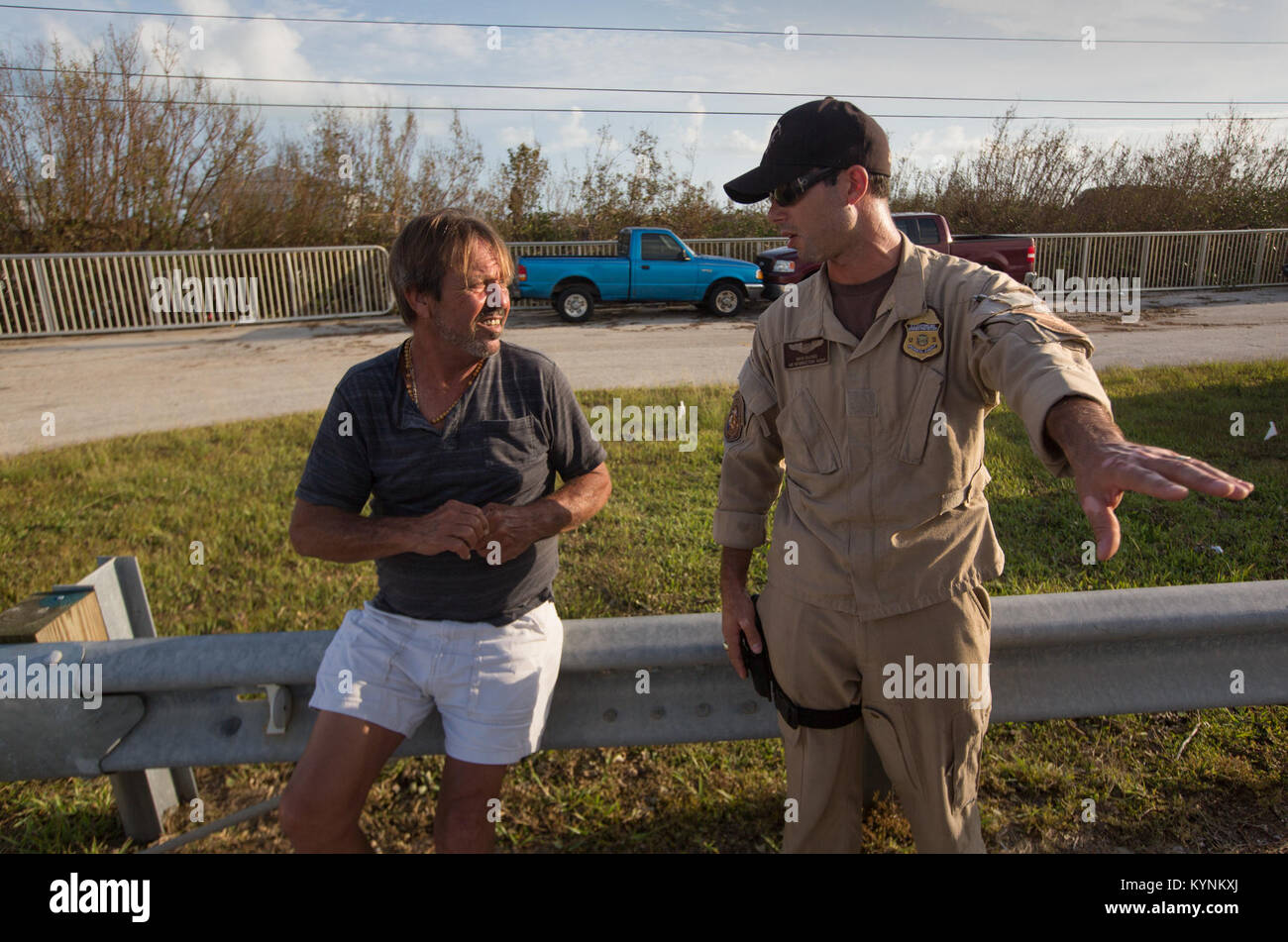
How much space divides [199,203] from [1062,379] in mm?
19495

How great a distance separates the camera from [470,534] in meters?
2.28

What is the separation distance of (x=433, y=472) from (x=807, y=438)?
110cm

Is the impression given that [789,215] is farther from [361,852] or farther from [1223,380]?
[1223,380]

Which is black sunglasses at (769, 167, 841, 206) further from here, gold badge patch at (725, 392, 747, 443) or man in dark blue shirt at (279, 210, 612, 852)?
man in dark blue shirt at (279, 210, 612, 852)

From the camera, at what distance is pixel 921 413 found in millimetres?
1891

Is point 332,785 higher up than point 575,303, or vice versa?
point 575,303

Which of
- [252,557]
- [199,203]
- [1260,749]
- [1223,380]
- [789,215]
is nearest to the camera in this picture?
[789,215]

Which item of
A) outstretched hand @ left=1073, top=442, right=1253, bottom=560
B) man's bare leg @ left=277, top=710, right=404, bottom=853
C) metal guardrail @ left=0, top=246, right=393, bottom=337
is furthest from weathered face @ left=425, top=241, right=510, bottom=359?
metal guardrail @ left=0, top=246, right=393, bottom=337

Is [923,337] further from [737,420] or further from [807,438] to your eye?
[737,420]

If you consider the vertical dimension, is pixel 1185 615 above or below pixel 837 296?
below

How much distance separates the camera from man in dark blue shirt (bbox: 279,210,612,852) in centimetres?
220

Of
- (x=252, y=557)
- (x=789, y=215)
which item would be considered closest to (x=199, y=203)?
(x=252, y=557)

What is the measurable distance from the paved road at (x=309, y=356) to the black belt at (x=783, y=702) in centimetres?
673

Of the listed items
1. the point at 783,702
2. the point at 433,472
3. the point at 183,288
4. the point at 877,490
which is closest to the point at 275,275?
the point at 183,288
